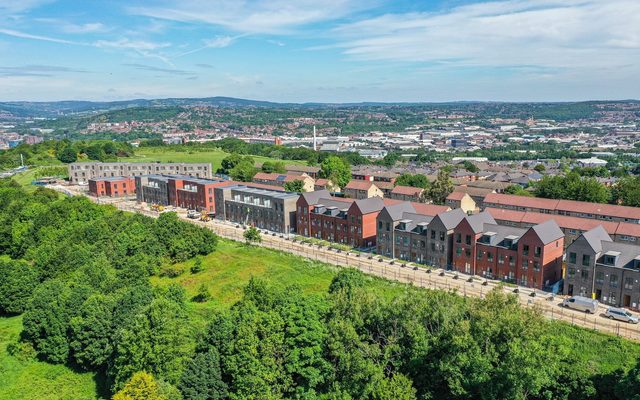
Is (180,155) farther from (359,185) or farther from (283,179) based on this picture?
(359,185)

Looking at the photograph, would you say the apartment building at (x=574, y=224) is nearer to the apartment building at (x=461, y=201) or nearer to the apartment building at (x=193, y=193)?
the apartment building at (x=461, y=201)

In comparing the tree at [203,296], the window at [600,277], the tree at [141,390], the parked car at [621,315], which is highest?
the window at [600,277]

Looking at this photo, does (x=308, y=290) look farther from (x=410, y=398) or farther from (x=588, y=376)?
(x=588, y=376)

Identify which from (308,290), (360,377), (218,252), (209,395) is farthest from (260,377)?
(218,252)

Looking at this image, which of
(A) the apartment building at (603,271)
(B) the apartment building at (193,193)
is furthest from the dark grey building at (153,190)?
(A) the apartment building at (603,271)

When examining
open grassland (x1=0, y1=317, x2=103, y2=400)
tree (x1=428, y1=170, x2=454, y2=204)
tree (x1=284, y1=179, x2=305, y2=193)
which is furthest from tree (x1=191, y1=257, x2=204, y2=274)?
tree (x1=428, y1=170, x2=454, y2=204)

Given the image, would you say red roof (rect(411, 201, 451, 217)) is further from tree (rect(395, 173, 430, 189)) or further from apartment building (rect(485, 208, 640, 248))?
tree (rect(395, 173, 430, 189))

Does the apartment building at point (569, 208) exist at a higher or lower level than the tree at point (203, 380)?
higher
